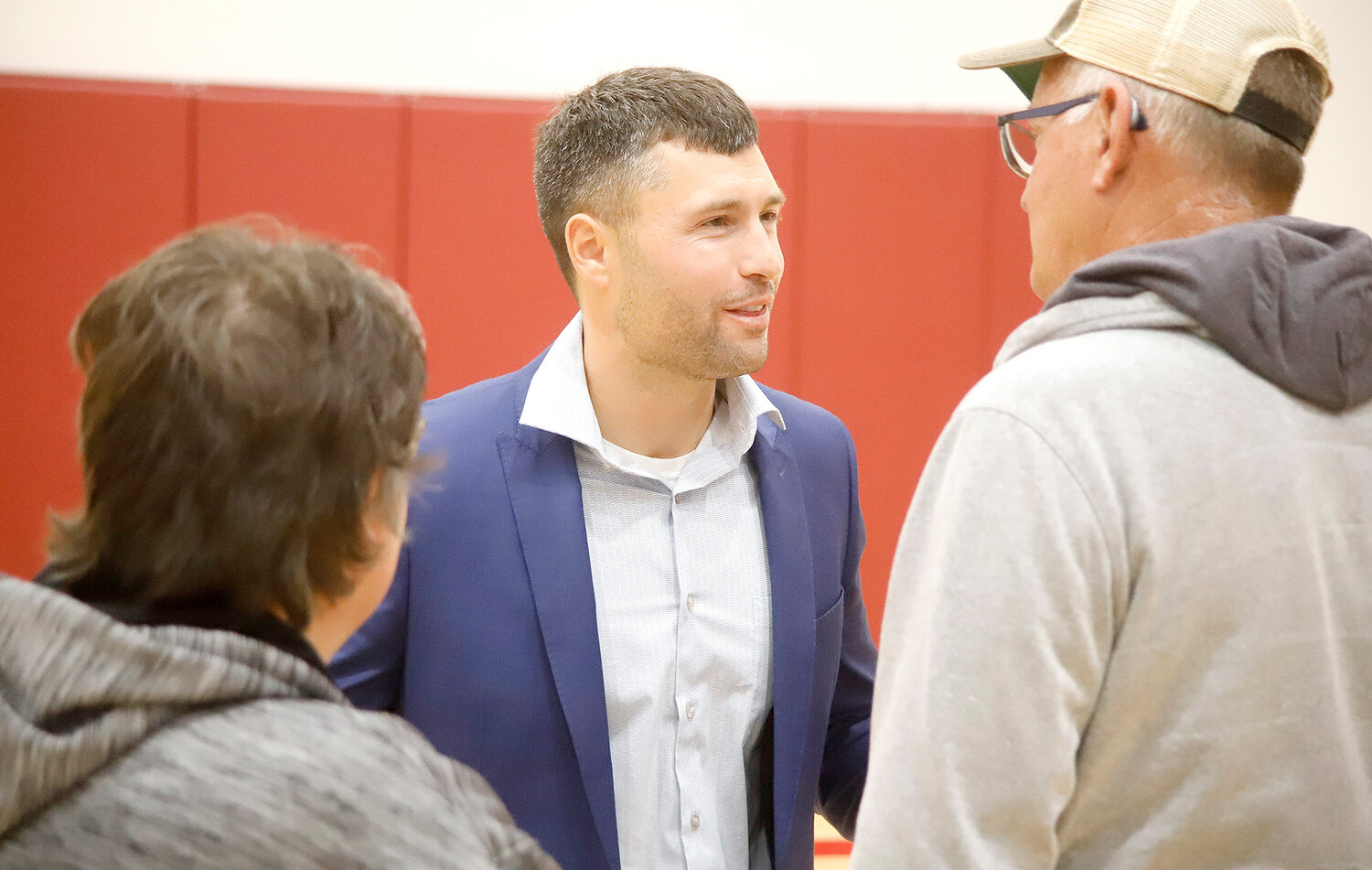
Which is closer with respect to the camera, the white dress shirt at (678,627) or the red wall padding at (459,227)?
the white dress shirt at (678,627)

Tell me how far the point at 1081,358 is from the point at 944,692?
249 mm

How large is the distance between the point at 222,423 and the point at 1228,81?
2.51 feet

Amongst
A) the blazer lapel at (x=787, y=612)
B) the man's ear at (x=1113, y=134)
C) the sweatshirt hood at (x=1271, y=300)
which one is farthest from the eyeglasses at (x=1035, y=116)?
the blazer lapel at (x=787, y=612)

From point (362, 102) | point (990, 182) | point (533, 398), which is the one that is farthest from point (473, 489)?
point (990, 182)

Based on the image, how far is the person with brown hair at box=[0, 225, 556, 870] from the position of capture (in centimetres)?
57

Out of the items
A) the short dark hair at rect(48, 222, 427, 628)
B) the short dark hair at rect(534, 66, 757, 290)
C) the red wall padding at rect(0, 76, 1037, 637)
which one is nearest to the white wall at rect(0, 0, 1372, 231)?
the red wall padding at rect(0, 76, 1037, 637)

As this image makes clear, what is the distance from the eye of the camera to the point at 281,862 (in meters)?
0.58

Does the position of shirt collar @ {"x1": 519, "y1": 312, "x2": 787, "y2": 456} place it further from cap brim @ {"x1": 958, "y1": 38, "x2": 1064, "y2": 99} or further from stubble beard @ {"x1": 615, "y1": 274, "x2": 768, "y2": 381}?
cap brim @ {"x1": 958, "y1": 38, "x2": 1064, "y2": 99}

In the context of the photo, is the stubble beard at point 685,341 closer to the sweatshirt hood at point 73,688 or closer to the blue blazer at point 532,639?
the blue blazer at point 532,639

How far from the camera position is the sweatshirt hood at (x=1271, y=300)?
73 centimetres

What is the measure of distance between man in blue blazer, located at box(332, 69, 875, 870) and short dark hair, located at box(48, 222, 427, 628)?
490mm

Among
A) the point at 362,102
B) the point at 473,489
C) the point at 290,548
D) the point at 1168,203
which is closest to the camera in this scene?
the point at 290,548

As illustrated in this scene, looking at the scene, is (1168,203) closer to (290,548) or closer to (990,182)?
(290,548)

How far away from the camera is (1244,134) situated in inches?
32.7
